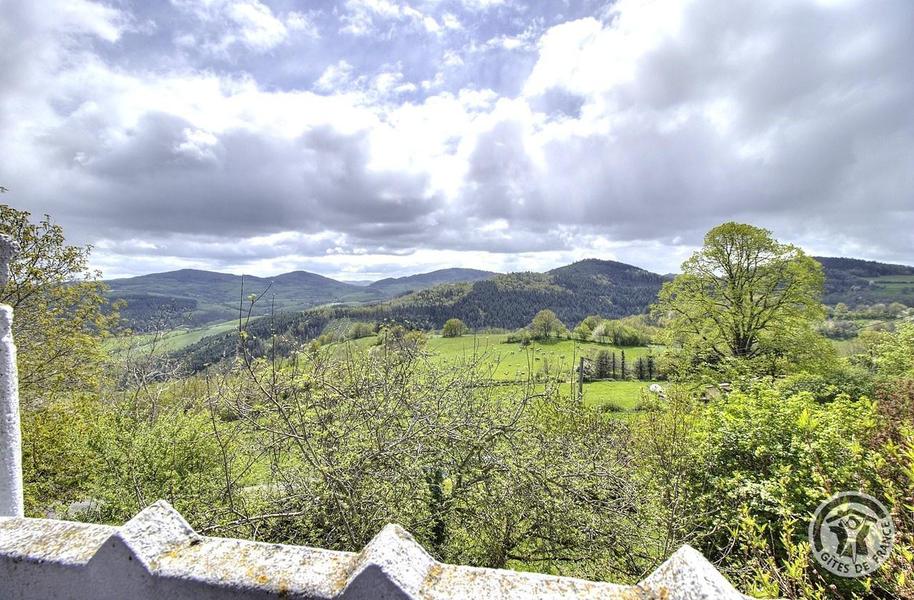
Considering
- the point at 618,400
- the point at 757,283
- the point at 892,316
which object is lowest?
the point at 618,400

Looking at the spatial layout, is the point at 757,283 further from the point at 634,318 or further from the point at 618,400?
the point at 634,318

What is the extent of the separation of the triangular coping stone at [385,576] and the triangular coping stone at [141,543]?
2.85 feet

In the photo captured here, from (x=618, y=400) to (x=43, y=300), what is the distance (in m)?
36.0

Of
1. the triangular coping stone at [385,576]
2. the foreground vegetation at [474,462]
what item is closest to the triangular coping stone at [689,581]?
the triangular coping stone at [385,576]

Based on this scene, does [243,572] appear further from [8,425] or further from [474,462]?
[474,462]

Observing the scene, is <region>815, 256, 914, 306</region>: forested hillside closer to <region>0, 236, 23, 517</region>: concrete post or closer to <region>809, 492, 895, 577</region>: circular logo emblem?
<region>809, 492, 895, 577</region>: circular logo emblem

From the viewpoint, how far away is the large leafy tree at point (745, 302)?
20.5 meters

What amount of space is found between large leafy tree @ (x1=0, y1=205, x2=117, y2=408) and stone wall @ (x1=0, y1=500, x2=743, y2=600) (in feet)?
51.0

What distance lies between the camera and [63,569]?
203cm

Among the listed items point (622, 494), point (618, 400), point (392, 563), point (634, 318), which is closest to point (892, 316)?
A: point (634, 318)

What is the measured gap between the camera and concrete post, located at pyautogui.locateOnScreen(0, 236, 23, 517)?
9.36 ft

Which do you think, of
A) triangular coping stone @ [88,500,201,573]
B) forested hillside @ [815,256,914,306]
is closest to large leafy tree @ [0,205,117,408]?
triangular coping stone @ [88,500,201,573]

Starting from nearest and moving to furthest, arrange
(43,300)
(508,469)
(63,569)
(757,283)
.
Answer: (63,569), (508,469), (43,300), (757,283)

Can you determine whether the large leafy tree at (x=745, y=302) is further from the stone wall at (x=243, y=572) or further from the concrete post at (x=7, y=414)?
the concrete post at (x=7, y=414)
